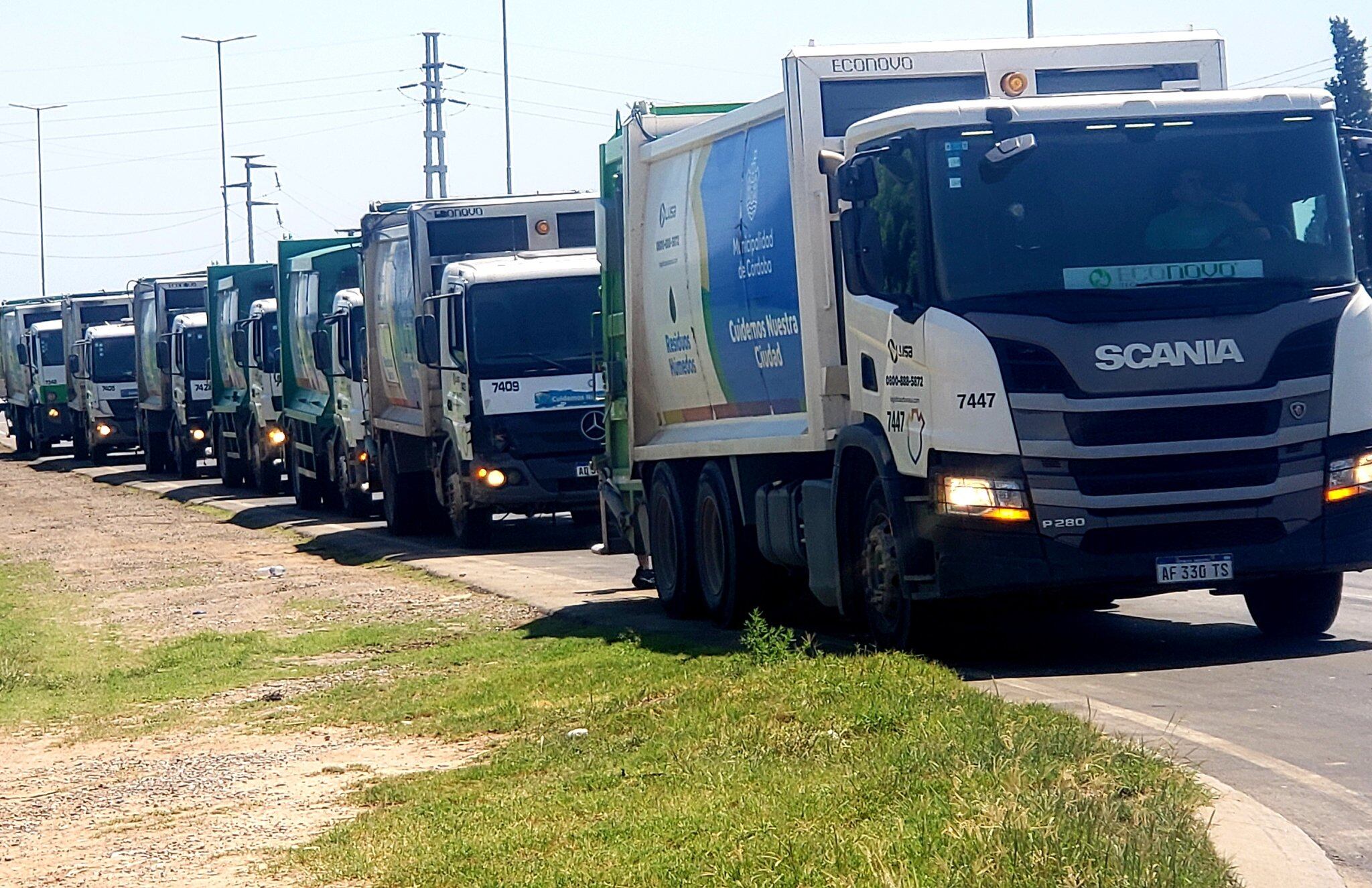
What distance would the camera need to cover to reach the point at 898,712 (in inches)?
345

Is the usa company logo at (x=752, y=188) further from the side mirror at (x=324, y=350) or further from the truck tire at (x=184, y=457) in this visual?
the truck tire at (x=184, y=457)

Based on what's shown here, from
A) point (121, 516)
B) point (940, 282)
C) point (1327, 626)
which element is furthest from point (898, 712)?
point (121, 516)

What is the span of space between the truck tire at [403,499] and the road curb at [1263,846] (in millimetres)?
18184

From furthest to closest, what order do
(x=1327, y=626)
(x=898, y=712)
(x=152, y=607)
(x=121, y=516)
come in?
(x=121, y=516), (x=152, y=607), (x=1327, y=626), (x=898, y=712)

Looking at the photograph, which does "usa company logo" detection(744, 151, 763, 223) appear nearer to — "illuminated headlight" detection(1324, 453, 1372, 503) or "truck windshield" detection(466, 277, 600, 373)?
"illuminated headlight" detection(1324, 453, 1372, 503)

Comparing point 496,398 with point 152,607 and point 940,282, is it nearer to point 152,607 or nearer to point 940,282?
point 152,607

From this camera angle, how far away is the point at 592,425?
21312 millimetres

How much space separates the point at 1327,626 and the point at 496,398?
11.1m

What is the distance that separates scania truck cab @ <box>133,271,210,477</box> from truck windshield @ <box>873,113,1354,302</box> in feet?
106

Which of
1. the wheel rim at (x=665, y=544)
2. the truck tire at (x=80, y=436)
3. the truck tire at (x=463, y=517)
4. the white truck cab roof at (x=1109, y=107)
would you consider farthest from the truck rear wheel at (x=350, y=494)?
the truck tire at (x=80, y=436)

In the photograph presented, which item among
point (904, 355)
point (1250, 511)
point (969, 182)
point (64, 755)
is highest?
point (969, 182)

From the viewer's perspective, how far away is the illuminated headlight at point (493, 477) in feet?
70.2

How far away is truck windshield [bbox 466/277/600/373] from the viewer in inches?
834

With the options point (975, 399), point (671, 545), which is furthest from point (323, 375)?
point (975, 399)
